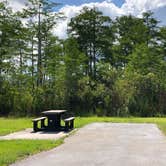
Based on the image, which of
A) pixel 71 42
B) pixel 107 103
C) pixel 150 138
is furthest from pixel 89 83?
pixel 150 138

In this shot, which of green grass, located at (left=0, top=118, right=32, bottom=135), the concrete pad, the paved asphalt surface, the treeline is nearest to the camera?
the paved asphalt surface

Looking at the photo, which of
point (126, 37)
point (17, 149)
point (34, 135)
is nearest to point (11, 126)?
point (34, 135)

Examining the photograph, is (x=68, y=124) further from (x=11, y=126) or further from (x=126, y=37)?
(x=126, y=37)

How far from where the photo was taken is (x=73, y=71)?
3278 cm

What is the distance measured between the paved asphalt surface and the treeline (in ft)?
53.4

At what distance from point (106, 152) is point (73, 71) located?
2283cm

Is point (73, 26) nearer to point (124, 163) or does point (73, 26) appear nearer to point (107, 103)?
point (107, 103)

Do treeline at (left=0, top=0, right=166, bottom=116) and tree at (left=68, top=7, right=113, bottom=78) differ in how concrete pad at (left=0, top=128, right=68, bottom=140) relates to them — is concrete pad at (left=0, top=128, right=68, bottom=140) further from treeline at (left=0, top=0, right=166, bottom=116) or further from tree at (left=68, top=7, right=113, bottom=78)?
tree at (left=68, top=7, right=113, bottom=78)

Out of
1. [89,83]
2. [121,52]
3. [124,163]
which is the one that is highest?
[121,52]

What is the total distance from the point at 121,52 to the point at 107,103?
15.8m

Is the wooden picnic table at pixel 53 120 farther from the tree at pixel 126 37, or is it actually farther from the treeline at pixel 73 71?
the tree at pixel 126 37

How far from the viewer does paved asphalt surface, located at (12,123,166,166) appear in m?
8.65

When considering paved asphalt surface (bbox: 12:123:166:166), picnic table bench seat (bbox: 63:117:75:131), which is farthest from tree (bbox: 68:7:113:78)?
paved asphalt surface (bbox: 12:123:166:166)

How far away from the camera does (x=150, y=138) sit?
13.5 meters
